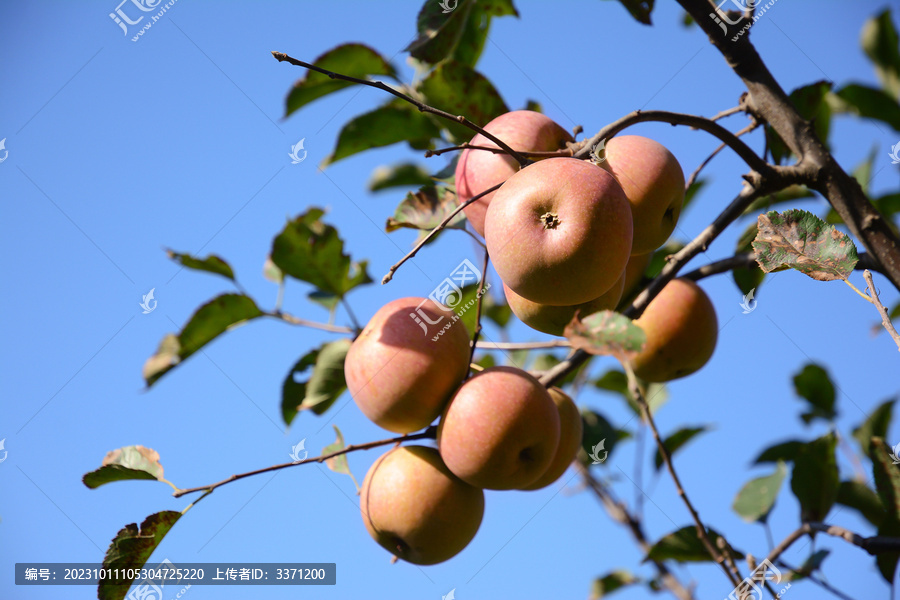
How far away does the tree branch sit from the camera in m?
1.27

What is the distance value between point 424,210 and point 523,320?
0.36 m

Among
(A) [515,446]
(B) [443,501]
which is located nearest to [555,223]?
(A) [515,446]

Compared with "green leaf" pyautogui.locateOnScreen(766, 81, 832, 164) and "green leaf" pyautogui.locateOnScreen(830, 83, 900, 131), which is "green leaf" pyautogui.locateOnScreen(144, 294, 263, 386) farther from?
"green leaf" pyautogui.locateOnScreen(830, 83, 900, 131)

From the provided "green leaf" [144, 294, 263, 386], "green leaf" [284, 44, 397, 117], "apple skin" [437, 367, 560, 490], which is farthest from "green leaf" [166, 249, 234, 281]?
"apple skin" [437, 367, 560, 490]

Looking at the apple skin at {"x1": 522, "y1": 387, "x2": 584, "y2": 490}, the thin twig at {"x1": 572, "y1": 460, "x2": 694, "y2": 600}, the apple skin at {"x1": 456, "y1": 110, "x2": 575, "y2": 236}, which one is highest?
the apple skin at {"x1": 456, "y1": 110, "x2": 575, "y2": 236}

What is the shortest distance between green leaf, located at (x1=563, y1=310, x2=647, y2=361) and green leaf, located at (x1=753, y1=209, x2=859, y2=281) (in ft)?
1.12

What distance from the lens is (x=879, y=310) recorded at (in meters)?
0.92

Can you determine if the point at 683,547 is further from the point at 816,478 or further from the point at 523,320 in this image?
the point at 523,320

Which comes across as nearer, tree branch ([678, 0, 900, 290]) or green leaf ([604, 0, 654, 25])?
tree branch ([678, 0, 900, 290])

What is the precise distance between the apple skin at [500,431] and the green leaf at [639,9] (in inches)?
36.2

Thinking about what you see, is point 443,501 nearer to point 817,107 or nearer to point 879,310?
point 879,310

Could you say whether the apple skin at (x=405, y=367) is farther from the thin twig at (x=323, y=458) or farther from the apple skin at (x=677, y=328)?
the apple skin at (x=677, y=328)

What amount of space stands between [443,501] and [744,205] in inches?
36.0

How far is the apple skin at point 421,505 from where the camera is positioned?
4.52 ft
